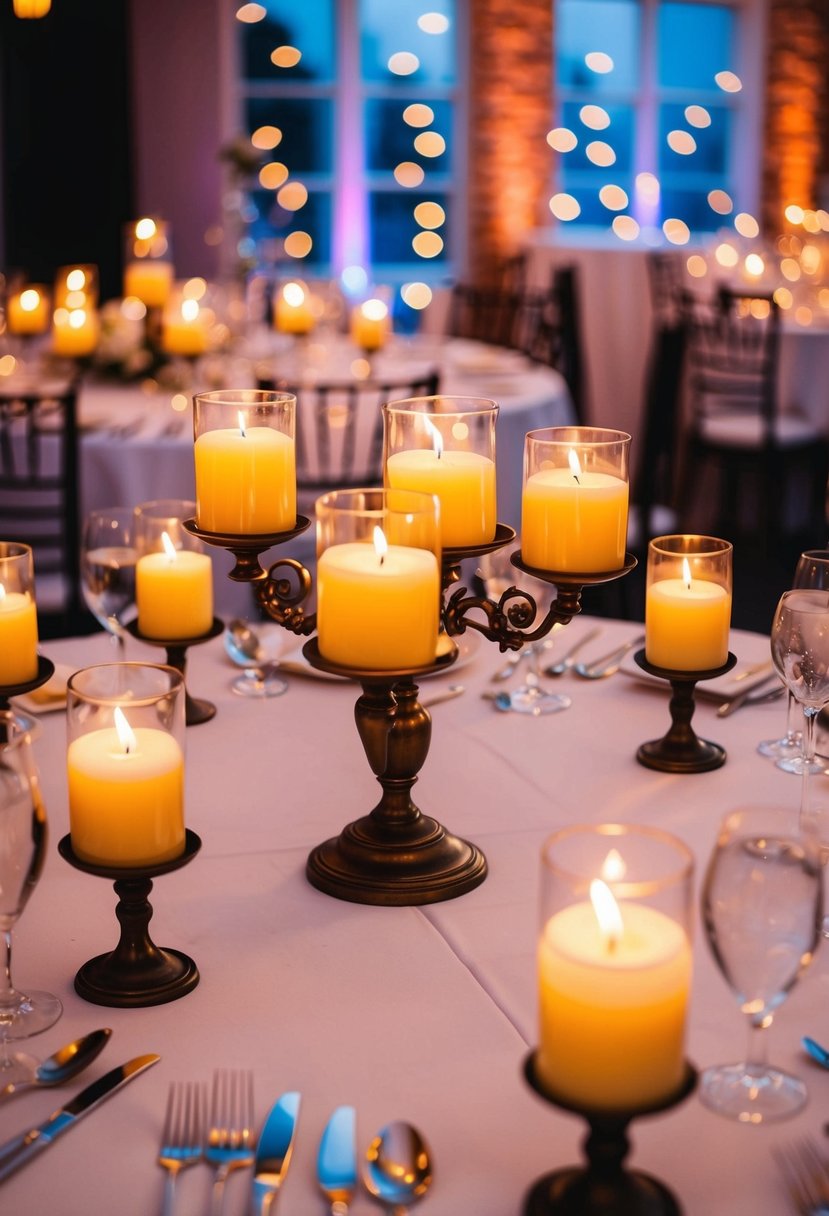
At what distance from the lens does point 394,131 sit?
8320 mm

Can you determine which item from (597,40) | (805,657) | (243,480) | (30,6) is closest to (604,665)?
(805,657)

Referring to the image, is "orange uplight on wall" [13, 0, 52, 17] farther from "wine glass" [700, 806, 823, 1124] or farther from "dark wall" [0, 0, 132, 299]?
"dark wall" [0, 0, 132, 299]

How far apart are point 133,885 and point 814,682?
27.4 inches

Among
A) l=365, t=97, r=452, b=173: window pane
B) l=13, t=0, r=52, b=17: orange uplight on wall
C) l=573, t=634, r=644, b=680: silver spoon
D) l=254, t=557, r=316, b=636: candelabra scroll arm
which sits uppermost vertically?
l=365, t=97, r=452, b=173: window pane

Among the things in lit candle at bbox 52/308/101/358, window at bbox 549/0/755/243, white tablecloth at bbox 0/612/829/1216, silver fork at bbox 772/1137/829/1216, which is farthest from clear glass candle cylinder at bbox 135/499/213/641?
window at bbox 549/0/755/243

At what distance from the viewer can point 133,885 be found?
1.05 m

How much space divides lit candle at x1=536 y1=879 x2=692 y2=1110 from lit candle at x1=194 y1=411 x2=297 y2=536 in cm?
58

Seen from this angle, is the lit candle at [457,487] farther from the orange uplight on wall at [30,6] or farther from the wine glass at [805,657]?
the orange uplight on wall at [30,6]

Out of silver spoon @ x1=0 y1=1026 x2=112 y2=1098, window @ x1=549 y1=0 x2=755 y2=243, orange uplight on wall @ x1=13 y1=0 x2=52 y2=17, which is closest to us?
silver spoon @ x1=0 y1=1026 x2=112 y2=1098

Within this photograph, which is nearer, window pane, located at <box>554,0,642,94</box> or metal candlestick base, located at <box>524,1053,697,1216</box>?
metal candlestick base, located at <box>524,1053,697,1216</box>

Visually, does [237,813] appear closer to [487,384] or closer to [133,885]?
[133,885]

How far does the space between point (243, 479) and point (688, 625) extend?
509mm

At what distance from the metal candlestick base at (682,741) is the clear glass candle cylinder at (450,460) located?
1.07 feet

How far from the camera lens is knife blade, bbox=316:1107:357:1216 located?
0.84 metres
